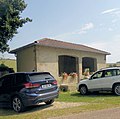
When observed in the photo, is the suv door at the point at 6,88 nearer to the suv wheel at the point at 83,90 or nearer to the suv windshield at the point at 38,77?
the suv windshield at the point at 38,77

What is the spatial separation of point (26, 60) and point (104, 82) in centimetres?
876

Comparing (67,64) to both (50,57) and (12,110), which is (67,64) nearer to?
(50,57)

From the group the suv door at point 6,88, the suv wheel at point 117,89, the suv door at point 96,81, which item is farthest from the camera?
the suv door at point 96,81

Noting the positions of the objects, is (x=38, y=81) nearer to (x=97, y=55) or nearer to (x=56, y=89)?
(x=56, y=89)

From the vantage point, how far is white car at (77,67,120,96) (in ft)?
57.8

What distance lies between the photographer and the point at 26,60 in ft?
80.6

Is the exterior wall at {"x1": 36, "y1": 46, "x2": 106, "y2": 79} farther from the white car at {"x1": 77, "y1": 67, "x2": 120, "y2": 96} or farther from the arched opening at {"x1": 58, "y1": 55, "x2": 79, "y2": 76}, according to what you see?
the white car at {"x1": 77, "y1": 67, "x2": 120, "y2": 96}

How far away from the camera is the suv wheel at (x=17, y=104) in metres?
13.0

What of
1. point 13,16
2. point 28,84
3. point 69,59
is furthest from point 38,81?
point 69,59

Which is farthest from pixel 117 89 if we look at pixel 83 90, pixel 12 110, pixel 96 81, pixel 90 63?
pixel 90 63

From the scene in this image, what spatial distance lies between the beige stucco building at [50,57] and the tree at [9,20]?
1.82m

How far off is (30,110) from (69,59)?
1710cm

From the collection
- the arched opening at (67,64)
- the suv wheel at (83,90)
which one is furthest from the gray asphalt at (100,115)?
the arched opening at (67,64)

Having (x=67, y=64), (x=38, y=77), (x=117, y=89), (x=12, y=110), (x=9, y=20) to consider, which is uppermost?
(x=9, y=20)
